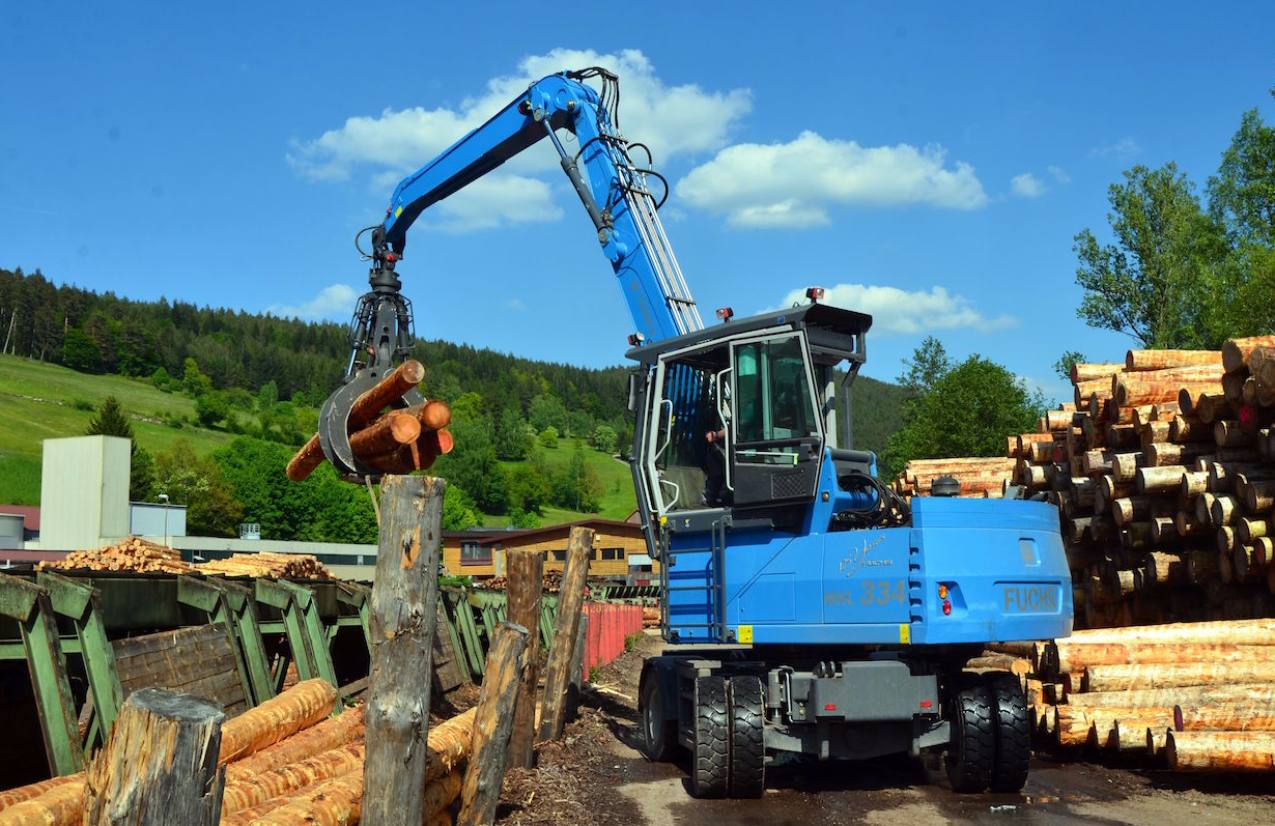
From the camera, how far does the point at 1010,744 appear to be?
889 cm

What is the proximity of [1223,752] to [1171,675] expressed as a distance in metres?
1.26

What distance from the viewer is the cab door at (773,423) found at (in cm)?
908

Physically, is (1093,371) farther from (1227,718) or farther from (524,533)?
(524,533)

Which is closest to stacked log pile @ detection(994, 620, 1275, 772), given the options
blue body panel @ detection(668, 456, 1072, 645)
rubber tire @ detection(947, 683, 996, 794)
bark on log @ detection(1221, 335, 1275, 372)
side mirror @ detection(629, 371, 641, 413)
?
blue body panel @ detection(668, 456, 1072, 645)

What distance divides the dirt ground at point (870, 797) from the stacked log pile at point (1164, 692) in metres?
0.31

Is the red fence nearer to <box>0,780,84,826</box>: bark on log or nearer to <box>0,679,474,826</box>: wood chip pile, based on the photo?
<box>0,679,474,826</box>: wood chip pile

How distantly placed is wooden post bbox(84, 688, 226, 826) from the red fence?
12081 mm

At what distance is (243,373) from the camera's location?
491 feet

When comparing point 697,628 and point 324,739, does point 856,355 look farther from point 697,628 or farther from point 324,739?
point 324,739

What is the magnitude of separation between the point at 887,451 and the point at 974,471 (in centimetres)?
4231

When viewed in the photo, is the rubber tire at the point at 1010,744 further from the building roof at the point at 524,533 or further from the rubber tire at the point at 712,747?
the building roof at the point at 524,533

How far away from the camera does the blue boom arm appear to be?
1163 centimetres

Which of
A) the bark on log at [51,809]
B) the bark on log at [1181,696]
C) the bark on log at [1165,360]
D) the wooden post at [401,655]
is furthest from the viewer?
the bark on log at [1165,360]

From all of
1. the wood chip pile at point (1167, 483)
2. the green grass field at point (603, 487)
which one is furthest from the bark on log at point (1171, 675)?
the green grass field at point (603, 487)
